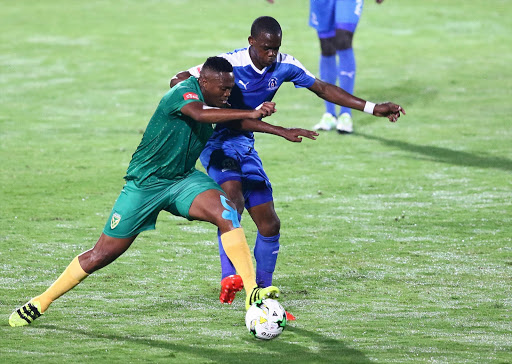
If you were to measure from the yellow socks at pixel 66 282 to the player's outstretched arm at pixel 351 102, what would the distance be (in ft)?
7.50

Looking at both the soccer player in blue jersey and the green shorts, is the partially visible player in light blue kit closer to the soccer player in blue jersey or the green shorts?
the soccer player in blue jersey

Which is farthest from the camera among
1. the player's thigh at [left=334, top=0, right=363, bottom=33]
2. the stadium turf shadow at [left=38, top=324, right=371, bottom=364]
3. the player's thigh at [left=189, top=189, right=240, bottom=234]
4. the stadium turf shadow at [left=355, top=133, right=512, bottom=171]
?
the player's thigh at [left=334, top=0, right=363, bottom=33]

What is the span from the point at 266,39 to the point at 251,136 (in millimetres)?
831

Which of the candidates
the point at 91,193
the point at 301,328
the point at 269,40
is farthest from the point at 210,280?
the point at 91,193

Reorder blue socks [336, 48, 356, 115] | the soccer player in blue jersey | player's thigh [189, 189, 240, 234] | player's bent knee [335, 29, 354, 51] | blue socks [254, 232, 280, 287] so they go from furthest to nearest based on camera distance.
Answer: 1. blue socks [336, 48, 356, 115]
2. player's bent knee [335, 29, 354, 51]
3. blue socks [254, 232, 280, 287]
4. the soccer player in blue jersey
5. player's thigh [189, 189, 240, 234]

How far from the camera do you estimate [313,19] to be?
567 inches

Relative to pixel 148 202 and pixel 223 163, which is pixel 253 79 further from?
pixel 148 202

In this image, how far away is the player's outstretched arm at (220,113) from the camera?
20.5 feet

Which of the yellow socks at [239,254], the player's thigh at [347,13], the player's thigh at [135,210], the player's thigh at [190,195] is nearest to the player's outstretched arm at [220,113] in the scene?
the player's thigh at [190,195]

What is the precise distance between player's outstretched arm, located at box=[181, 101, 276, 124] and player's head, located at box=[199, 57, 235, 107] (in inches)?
8.3

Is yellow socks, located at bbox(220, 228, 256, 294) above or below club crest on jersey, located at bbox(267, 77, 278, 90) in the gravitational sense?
below

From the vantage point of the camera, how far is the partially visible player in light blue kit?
14039 millimetres

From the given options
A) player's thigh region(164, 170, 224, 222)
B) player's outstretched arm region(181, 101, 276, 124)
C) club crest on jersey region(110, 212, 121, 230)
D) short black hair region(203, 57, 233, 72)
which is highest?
short black hair region(203, 57, 233, 72)

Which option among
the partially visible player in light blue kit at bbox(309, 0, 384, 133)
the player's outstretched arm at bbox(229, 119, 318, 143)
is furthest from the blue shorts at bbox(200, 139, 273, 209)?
the partially visible player in light blue kit at bbox(309, 0, 384, 133)
